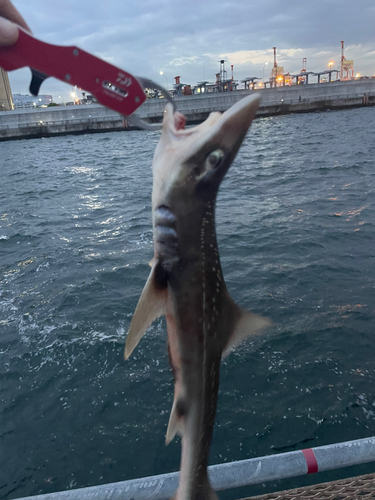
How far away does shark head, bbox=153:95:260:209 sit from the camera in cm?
234

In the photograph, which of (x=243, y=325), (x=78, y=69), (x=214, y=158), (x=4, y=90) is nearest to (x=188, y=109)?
(x=4, y=90)

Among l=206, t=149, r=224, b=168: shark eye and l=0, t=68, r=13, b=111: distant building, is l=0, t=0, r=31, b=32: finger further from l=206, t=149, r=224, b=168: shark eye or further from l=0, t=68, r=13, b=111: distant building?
l=0, t=68, r=13, b=111: distant building

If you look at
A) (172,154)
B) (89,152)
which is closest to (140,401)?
(172,154)

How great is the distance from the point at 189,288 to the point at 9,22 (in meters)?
1.99

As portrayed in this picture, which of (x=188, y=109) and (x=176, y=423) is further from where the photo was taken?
(x=188, y=109)

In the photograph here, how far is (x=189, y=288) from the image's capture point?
8.26 ft

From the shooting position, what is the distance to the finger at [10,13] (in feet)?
7.87

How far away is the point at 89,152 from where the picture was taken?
3919 cm

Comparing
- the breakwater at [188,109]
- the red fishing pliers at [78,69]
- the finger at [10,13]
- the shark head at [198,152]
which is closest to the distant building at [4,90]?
the breakwater at [188,109]

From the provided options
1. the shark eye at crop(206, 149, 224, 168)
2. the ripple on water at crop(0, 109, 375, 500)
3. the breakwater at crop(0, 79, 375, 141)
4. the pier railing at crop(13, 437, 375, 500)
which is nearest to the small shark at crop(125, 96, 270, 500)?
the shark eye at crop(206, 149, 224, 168)

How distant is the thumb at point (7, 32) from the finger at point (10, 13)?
267mm

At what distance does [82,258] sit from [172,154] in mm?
9335

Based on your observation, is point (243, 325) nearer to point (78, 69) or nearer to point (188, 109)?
point (78, 69)

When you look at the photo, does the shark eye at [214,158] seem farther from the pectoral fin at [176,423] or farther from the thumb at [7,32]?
the pectoral fin at [176,423]
